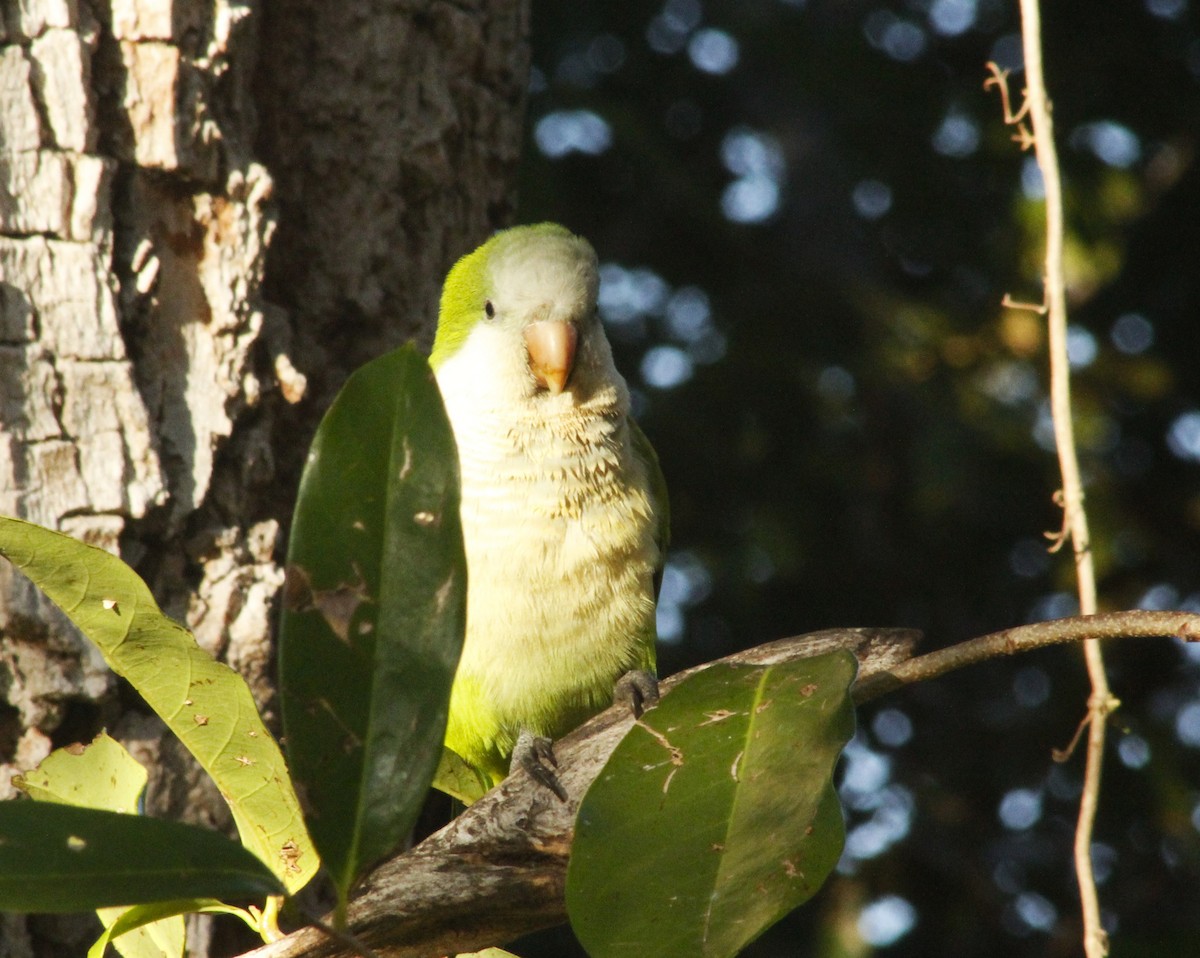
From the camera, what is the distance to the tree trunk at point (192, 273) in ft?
4.89

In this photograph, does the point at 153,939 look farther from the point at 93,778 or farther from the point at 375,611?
the point at 375,611

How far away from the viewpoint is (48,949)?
1.48 meters

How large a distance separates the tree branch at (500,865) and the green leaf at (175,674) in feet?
0.36

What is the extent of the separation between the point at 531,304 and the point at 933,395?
1458 mm

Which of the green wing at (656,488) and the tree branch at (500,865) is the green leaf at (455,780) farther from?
the green wing at (656,488)

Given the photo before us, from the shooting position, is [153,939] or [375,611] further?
[153,939]

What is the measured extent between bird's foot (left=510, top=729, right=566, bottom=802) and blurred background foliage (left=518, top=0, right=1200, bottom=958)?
1224mm

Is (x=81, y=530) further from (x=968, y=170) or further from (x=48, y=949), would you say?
(x=968, y=170)

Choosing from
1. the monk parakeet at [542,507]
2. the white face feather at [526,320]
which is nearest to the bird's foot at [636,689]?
the monk parakeet at [542,507]

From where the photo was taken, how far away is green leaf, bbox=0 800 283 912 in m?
0.80

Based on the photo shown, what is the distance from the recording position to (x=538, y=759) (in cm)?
142

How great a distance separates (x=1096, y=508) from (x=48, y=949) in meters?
2.48

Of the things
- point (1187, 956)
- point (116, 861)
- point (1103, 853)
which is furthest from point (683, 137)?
point (116, 861)

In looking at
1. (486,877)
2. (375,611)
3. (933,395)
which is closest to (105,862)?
(375,611)
